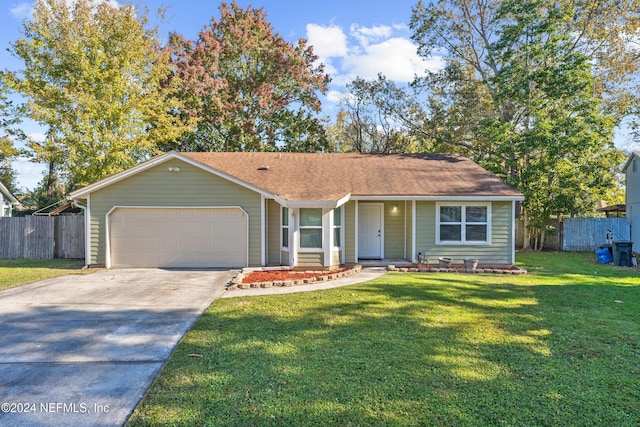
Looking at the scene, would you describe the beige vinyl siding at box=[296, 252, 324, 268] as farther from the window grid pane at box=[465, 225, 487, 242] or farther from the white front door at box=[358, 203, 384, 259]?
the window grid pane at box=[465, 225, 487, 242]

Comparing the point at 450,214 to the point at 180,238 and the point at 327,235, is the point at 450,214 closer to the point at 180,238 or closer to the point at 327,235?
the point at 327,235

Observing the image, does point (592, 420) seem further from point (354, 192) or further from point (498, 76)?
point (498, 76)

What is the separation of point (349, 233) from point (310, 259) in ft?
5.37

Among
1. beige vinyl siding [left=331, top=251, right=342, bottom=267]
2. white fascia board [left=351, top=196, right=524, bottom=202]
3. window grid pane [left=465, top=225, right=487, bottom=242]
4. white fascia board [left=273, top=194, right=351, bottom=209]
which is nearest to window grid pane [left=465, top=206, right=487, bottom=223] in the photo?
window grid pane [left=465, top=225, right=487, bottom=242]

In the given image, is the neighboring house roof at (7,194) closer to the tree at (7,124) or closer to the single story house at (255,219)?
the tree at (7,124)

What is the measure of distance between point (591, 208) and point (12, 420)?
21059 millimetres

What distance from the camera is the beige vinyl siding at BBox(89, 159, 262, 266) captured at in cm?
1099

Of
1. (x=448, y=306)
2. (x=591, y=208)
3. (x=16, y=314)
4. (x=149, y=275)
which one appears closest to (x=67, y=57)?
(x=149, y=275)

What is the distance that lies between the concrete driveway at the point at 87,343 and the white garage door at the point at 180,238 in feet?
7.33

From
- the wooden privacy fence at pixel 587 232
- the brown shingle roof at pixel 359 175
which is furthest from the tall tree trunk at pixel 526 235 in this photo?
the brown shingle roof at pixel 359 175

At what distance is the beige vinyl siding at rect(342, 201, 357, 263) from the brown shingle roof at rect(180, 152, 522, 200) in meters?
0.59

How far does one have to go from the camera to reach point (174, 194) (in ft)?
36.2

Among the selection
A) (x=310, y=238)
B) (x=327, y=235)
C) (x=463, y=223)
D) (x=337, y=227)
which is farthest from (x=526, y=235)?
(x=310, y=238)

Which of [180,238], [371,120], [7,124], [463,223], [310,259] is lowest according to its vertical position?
[310,259]
